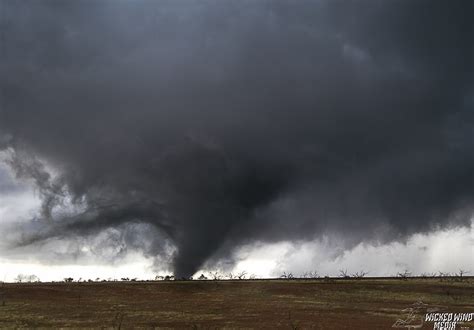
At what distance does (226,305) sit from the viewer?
52312 mm

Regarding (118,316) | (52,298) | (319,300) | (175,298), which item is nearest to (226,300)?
(175,298)

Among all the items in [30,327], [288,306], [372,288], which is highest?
[372,288]

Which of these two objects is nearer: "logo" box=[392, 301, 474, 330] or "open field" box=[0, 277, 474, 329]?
"logo" box=[392, 301, 474, 330]

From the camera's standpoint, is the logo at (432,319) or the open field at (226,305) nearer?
the logo at (432,319)

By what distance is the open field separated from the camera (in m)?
40.9

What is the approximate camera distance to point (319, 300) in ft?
185

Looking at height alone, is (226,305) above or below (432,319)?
above

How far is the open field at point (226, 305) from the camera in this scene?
40.9 metres

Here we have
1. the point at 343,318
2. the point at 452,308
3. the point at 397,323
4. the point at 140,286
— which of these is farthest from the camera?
the point at 140,286

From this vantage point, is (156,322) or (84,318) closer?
(156,322)

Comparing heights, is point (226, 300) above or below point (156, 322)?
above

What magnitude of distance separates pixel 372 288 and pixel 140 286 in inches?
1358

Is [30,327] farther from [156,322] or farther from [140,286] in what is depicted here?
[140,286]

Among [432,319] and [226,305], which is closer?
[432,319]
